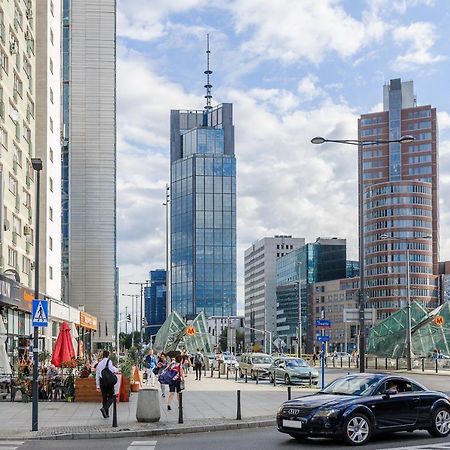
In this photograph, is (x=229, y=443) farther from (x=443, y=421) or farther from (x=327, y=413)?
(x=443, y=421)

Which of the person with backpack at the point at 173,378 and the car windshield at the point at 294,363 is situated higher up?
the person with backpack at the point at 173,378

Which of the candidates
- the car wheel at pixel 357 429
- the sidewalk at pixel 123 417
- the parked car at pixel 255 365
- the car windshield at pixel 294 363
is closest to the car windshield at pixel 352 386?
the car wheel at pixel 357 429

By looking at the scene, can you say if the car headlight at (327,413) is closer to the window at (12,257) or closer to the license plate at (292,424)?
the license plate at (292,424)

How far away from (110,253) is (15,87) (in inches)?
3301

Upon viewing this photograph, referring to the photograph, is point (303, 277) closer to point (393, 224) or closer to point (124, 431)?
point (393, 224)

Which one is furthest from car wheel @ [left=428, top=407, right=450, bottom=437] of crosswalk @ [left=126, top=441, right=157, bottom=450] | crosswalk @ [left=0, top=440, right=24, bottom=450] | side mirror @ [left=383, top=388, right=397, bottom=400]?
crosswalk @ [left=0, top=440, right=24, bottom=450]

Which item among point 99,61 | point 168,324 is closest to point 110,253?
A: point 99,61

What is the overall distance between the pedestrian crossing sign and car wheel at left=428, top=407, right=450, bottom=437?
924 centimetres

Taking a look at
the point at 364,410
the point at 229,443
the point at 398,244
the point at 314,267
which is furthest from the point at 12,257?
the point at 314,267

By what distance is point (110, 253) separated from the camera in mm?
133750

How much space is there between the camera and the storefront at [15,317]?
37625mm

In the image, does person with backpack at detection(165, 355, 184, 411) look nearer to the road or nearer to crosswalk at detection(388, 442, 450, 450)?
the road

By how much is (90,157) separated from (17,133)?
8137 centimetres

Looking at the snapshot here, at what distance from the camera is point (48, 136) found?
66188 mm
